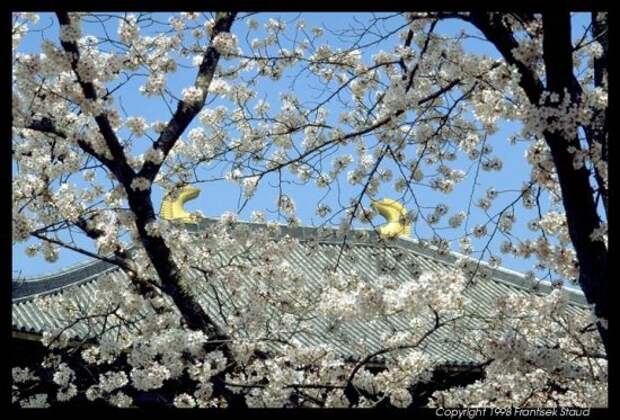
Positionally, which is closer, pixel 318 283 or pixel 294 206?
pixel 294 206

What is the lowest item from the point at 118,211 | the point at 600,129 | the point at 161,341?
the point at 161,341

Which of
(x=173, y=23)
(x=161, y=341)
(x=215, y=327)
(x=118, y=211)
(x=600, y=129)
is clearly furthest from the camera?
(x=173, y=23)

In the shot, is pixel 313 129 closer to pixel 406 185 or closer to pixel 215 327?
pixel 406 185

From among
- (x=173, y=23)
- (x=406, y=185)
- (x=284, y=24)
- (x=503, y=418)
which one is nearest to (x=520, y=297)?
(x=406, y=185)

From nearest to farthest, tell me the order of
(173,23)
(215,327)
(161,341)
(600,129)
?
(600,129) < (161,341) < (215,327) < (173,23)

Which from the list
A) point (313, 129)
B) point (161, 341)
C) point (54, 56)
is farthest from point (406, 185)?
point (54, 56)

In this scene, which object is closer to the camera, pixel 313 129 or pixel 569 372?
pixel 569 372

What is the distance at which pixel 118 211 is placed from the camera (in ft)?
21.1

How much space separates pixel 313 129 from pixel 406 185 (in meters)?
0.91

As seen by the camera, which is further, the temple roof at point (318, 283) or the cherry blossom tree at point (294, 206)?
the temple roof at point (318, 283)

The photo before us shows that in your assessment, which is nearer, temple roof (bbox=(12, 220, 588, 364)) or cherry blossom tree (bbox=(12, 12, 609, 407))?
cherry blossom tree (bbox=(12, 12, 609, 407))

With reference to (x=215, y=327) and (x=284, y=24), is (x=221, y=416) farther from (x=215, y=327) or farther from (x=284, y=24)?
(x=284, y=24)

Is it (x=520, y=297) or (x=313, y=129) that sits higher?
(x=313, y=129)

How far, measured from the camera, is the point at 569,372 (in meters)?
5.21
